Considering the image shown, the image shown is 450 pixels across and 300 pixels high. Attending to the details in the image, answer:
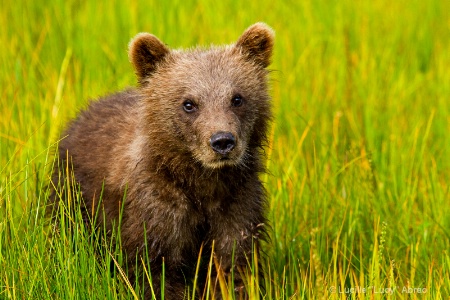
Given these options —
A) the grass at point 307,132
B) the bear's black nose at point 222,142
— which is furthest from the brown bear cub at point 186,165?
the grass at point 307,132

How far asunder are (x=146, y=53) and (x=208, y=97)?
23.3 inches

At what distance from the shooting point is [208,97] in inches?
209

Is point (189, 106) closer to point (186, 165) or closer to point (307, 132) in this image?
point (186, 165)

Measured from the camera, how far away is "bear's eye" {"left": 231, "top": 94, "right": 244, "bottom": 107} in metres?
5.38

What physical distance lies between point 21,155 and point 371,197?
2498 mm

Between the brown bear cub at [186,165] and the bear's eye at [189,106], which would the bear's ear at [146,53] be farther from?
the bear's eye at [189,106]

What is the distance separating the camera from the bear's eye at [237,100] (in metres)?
5.38

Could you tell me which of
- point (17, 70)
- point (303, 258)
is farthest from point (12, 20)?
point (303, 258)

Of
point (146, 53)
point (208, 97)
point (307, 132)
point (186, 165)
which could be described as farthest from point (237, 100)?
point (307, 132)

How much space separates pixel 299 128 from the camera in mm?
7762

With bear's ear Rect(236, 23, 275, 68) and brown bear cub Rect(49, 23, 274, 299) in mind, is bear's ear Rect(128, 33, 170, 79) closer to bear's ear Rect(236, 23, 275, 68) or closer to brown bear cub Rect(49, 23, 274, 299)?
brown bear cub Rect(49, 23, 274, 299)

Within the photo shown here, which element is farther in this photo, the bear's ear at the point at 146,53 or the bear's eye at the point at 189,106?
the bear's ear at the point at 146,53

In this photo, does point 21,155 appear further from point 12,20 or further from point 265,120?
point 12,20

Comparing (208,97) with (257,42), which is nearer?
(208,97)
